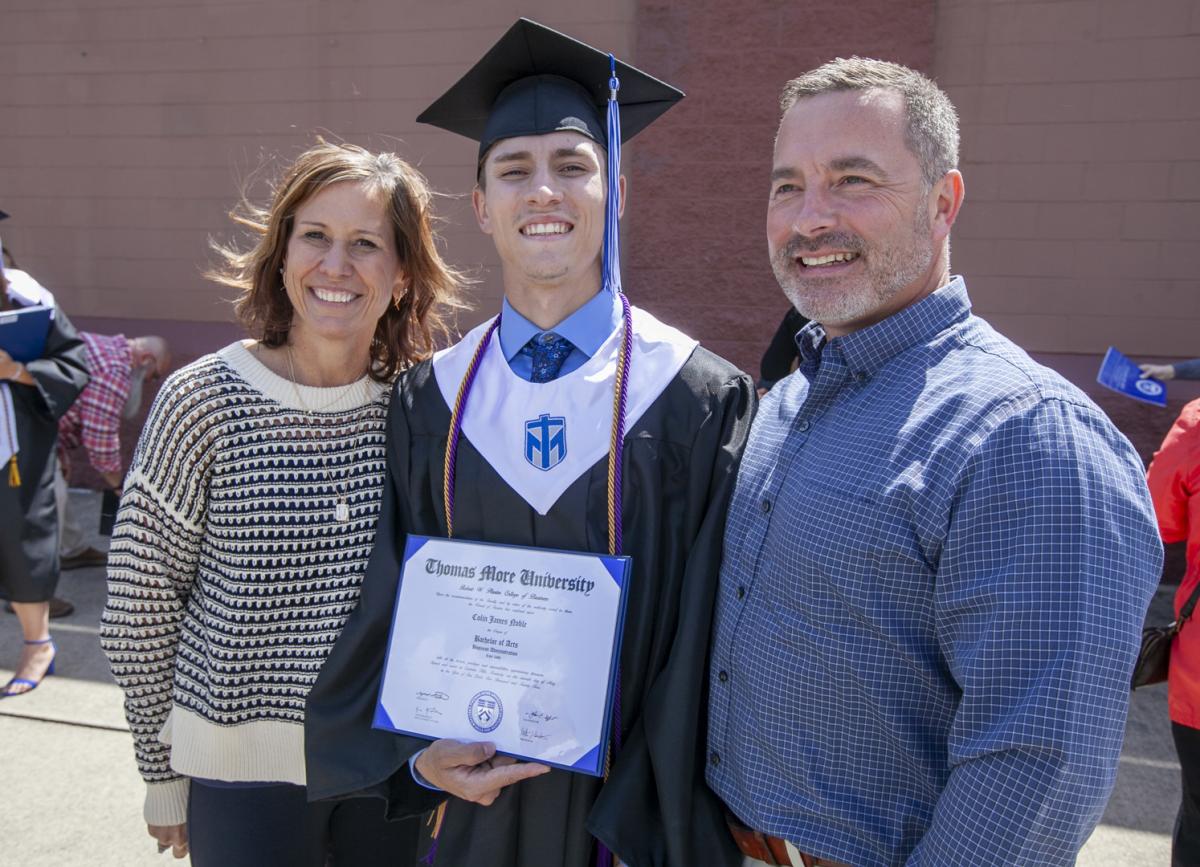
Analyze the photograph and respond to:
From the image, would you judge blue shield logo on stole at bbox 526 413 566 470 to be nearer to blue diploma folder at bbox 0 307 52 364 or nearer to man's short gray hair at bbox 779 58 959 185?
man's short gray hair at bbox 779 58 959 185

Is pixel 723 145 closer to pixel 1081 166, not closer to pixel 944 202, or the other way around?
pixel 1081 166

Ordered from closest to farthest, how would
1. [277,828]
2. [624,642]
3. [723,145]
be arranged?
[624,642] < [277,828] < [723,145]

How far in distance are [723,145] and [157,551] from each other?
14.2 feet

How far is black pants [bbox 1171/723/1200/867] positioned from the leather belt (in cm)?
147

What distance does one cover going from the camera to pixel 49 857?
9.92ft

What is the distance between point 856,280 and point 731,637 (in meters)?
0.61

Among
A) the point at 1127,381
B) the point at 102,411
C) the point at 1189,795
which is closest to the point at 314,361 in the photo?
the point at 1189,795

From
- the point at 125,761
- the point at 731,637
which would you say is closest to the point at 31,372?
the point at 125,761

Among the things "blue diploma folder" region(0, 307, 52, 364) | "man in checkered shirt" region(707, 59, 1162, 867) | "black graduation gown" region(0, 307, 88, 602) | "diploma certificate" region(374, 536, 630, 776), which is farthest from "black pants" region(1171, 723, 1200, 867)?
"blue diploma folder" region(0, 307, 52, 364)

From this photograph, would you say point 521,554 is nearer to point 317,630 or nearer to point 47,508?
point 317,630

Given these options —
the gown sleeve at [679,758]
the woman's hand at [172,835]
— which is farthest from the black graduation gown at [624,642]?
the woman's hand at [172,835]

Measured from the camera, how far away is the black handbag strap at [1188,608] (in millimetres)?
2492

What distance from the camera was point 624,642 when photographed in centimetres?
175

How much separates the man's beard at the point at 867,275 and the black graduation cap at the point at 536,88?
70cm
